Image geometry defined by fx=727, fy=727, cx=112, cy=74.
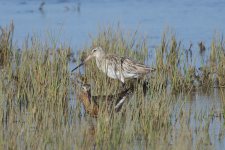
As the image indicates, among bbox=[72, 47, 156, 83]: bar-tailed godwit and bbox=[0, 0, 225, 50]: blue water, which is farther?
bbox=[0, 0, 225, 50]: blue water

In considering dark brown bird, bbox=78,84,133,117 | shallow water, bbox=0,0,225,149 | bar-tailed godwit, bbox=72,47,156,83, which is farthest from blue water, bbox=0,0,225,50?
dark brown bird, bbox=78,84,133,117

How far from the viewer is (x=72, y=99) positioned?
33.0 feet

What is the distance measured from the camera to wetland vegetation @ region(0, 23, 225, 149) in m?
7.51

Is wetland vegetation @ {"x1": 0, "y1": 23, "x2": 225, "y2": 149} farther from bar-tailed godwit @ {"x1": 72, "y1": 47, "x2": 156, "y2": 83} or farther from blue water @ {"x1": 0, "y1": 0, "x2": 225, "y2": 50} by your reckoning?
blue water @ {"x1": 0, "y1": 0, "x2": 225, "y2": 50}

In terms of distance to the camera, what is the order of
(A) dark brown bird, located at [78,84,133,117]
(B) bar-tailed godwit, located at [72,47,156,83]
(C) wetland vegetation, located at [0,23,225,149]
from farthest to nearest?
(B) bar-tailed godwit, located at [72,47,156,83] → (A) dark brown bird, located at [78,84,133,117] → (C) wetland vegetation, located at [0,23,225,149]

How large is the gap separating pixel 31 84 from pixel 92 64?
1.99 m

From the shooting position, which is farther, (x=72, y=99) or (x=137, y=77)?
(x=137, y=77)

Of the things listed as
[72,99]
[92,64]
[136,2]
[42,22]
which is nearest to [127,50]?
[92,64]

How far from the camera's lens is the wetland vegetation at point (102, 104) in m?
7.51

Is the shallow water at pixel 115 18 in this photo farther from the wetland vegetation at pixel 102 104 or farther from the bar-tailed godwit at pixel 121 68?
the bar-tailed godwit at pixel 121 68

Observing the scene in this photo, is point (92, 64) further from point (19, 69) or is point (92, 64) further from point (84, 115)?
point (84, 115)

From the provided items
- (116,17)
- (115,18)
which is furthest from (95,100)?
(116,17)

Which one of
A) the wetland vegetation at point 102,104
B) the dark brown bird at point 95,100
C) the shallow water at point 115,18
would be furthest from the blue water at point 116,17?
the dark brown bird at point 95,100

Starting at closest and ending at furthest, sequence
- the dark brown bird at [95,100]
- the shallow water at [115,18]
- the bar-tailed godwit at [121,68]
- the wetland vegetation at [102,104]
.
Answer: the wetland vegetation at [102,104]
the dark brown bird at [95,100]
the bar-tailed godwit at [121,68]
the shallow water at [115,18]
